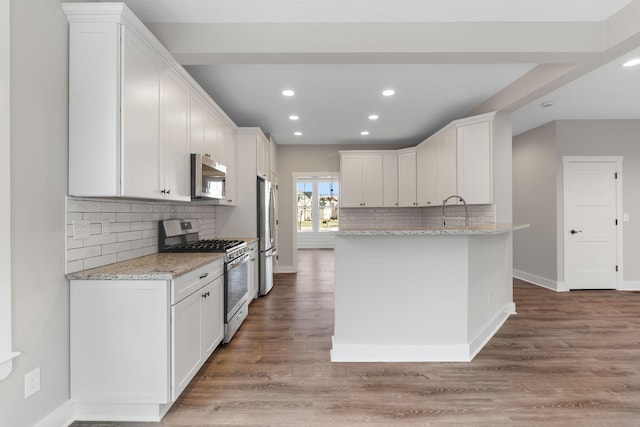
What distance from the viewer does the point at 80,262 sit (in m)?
1.95

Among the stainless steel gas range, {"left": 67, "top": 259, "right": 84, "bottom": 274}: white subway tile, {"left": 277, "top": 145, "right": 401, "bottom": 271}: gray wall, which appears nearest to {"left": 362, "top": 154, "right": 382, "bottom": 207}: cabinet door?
{"left": 277, "top": 145, "right": 401, "bottom": 271}: gray wall

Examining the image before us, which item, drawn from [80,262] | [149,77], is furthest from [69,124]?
[80,262]

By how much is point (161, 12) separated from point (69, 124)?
1.11 meters

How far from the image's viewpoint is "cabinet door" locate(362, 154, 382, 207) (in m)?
6.04

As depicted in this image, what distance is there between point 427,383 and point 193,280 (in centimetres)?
186

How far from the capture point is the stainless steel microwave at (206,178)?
2.81 meters

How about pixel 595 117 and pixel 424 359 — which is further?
pixel 595 117

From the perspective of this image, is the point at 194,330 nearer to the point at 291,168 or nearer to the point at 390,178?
the point at 291,168

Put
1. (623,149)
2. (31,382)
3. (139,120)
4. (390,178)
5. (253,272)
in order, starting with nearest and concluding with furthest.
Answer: (31,382), (139,120), (253,272), (623,149), (390,178)

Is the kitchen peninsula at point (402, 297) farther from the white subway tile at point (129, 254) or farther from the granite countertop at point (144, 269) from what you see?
the white subway tile at point (129, 254)

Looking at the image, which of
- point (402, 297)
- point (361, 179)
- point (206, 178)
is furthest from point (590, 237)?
point (206, 178)

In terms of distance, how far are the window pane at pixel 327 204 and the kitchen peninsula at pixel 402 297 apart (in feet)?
25.4

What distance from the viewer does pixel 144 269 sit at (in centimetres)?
196

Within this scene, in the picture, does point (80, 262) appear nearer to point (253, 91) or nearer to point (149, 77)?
point (149, 77)
